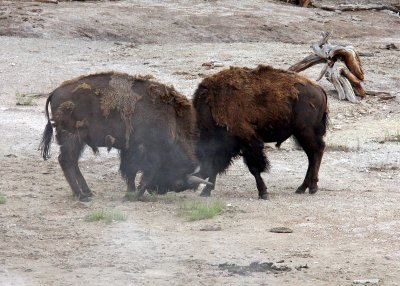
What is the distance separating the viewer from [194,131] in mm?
12117

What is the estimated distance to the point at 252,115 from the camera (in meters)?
12.3

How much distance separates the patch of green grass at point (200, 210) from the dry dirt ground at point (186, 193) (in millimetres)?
91

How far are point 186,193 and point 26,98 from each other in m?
5.31

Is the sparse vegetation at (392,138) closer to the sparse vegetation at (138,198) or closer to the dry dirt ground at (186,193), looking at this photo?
the dry dirt ground at (186,193)

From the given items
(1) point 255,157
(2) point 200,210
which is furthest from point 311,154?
(2) point 200,210

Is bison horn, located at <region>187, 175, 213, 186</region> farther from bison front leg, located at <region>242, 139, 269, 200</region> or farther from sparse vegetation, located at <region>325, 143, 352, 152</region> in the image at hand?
sparse vegetation, located at <region>325, 143, 352, 152</region>

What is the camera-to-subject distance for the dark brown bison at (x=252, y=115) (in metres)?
12.3

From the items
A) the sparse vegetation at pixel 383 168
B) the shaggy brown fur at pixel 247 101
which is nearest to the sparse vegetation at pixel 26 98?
the shaggy brown fur at pixel 247 101

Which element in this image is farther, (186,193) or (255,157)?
(186,193)

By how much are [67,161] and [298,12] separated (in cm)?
1657

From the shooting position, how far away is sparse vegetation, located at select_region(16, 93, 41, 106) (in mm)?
16745

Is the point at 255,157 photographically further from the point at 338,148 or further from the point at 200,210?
the point at 338,148

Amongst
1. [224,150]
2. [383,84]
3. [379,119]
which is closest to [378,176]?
[224,150]

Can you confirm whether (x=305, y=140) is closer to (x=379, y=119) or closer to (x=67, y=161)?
(x=67, y=161)
